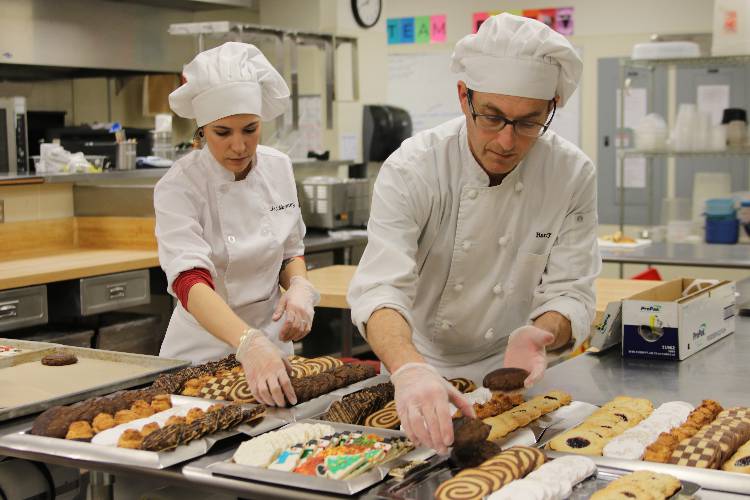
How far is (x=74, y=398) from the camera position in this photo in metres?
2.03

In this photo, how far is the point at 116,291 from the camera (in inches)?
178

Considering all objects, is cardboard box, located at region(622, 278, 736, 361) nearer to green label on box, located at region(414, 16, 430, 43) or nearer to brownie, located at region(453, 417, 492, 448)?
brownie, located at region(453, 417, 492, 448)

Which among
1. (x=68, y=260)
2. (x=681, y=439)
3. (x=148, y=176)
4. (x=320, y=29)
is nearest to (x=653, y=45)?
(x=320, y=29)

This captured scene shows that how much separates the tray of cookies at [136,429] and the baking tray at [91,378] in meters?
0.10

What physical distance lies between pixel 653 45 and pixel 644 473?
4671 mm

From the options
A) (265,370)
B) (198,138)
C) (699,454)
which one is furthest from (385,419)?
(198,138)

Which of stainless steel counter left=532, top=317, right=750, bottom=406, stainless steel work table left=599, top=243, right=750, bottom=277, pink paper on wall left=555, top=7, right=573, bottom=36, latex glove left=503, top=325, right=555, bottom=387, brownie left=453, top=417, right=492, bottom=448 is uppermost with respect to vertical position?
pink paper on wall left=555, top=7, right=573, bottom=36

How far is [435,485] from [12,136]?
16.0 ft

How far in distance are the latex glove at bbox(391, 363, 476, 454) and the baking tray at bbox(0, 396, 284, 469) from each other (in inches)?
11.8

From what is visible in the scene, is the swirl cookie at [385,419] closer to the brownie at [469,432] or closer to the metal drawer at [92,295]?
the brownie at [469,432]

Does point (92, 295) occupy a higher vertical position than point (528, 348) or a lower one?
lower

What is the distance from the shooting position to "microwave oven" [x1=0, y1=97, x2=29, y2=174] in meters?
5.68

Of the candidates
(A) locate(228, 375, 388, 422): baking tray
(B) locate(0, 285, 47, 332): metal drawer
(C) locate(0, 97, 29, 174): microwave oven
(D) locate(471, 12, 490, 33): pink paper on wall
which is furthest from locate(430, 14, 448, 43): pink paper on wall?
(A) locate(228, 375, 388, 422): baking tray

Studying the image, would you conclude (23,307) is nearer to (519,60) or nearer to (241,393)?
(241,393)
